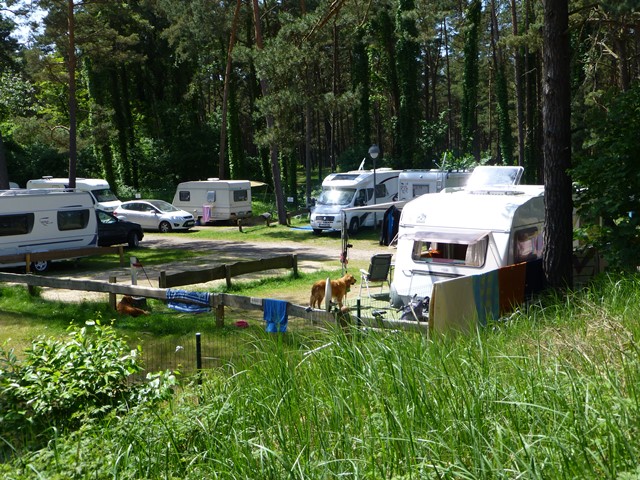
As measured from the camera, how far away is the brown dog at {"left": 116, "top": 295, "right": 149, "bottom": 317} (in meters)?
13.0

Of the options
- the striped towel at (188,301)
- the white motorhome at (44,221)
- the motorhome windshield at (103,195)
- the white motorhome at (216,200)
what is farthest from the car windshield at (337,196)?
the striped towel at (188,301)

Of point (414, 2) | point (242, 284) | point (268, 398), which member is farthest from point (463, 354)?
point (414, 2)

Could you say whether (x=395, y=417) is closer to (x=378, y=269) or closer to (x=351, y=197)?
(x=378, y=269)

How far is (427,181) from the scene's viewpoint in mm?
27672

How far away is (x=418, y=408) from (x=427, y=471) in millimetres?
620

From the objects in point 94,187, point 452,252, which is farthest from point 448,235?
point 94,187

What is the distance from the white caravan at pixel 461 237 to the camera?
480 inches

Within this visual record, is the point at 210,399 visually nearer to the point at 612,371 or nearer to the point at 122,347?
the point at 122,347

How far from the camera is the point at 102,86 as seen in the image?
1848 inches

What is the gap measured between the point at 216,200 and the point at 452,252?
70.1ft

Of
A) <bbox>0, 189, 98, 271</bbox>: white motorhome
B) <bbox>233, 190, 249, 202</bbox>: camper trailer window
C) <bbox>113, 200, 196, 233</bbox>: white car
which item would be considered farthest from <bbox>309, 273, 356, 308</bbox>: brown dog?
<bbox>233, 190, 249, 202</bbox>: camper trailer window

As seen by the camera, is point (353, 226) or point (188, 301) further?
point (353, 226)

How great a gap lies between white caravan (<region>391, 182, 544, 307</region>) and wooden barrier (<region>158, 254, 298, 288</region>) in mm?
3968

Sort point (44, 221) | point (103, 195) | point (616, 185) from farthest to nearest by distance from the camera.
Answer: point (103, 195) < point (44, 221) < point (616, 185)
